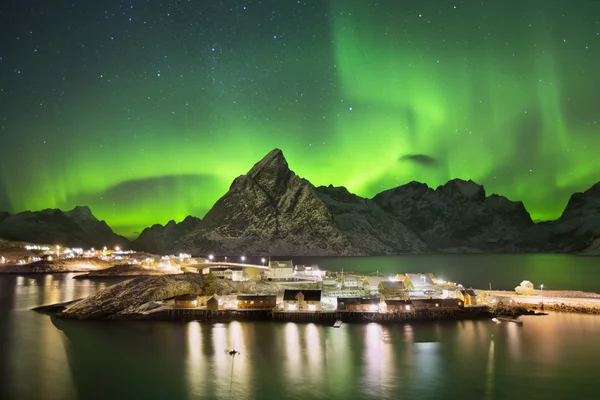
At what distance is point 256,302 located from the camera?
56250 millimetres

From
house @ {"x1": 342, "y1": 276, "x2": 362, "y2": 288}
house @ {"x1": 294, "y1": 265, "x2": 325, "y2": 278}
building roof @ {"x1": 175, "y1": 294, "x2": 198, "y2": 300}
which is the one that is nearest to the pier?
building roof @ {"x1": 175, "y1": 294, "x2": 198, "y2": 300}

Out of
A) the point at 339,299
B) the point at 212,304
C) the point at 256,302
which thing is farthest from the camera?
the point at 256,302

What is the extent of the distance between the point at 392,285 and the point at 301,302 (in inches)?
579

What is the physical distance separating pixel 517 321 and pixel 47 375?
148ft

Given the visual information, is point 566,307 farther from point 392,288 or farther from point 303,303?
point 303,303

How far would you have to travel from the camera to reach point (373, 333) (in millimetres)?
46812

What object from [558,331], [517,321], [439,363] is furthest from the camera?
[517,321]

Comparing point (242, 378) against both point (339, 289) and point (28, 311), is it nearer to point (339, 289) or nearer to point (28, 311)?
point (339, 289)

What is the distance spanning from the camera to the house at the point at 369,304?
53.7 meters

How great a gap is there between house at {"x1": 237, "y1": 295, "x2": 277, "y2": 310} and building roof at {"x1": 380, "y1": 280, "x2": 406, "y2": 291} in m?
15.6

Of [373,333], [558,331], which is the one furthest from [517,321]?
[373,333]

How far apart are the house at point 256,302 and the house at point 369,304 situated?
411 inches

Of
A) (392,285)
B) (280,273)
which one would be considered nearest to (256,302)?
(392,285)

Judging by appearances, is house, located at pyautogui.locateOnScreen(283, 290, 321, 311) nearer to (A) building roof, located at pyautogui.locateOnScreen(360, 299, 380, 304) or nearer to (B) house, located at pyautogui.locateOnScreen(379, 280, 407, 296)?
(A) building roof, located at pyautogui.locateOnScreen(360, 299, 380, 304)
